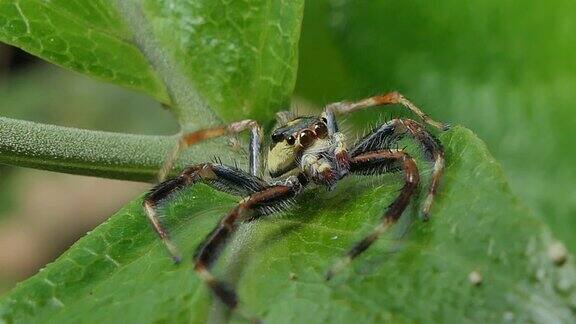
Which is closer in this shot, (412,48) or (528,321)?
(528,321)

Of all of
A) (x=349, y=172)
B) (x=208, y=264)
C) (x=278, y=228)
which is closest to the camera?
(x=208, y=264)

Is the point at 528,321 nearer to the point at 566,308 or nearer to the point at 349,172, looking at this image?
the point at 566,308

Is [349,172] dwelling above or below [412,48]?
below

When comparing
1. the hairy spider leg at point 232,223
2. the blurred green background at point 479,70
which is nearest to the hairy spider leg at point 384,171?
the hairy spider leg at point 232,223

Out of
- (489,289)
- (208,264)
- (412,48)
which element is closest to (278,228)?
(208,264)

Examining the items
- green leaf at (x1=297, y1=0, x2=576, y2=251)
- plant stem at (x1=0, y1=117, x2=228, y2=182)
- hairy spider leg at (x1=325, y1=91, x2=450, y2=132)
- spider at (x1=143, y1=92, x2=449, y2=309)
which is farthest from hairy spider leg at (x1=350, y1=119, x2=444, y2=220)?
plant stem at (x1=0, y1=117, x2=228, y2=182)

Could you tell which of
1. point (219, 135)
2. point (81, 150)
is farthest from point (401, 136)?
point (81, 150)

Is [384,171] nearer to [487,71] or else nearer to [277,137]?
[277,137]
